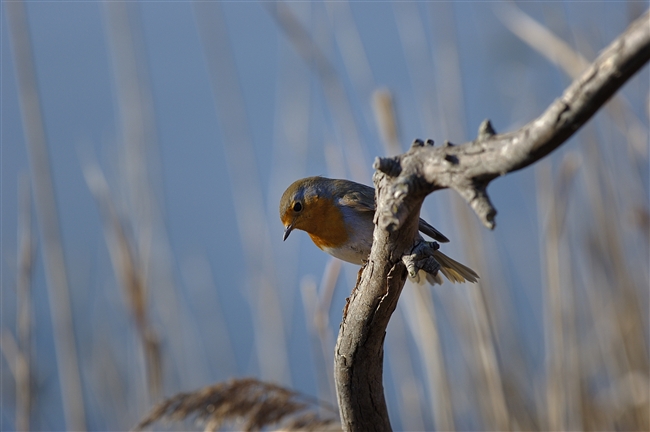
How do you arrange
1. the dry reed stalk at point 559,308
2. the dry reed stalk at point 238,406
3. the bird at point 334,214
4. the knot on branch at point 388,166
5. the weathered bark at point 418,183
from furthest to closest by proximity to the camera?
1. the dry reed stalk at point 559,308
2. the bird at point 334,214
3. the dry reed stalk at point 238,406
4. the knot on branch at point 388,166
5. the weathered bark at point 418,183

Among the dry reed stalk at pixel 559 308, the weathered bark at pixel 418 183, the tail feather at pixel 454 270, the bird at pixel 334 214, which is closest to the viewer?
the weathered bark at pixel 418 183

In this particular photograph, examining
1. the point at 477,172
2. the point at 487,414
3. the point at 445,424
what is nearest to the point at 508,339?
the point at 487,414

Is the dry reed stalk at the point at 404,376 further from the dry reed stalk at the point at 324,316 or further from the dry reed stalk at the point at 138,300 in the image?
the dry reed stalk at the point at 138,300

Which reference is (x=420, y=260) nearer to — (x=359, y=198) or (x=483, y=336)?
(x=359, y=198)

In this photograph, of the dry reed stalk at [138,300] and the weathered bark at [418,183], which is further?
the dry reed stalk at [138,300]

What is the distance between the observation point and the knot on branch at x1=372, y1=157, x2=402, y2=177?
0.69m

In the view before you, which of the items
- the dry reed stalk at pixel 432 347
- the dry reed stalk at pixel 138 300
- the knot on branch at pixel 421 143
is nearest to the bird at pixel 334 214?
the dry reed stalk at pixel 432 347

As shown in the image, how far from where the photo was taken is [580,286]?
2.84 metres

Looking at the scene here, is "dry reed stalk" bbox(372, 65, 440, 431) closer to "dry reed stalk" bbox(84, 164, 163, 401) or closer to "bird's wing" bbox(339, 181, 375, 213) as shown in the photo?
"bird's wing" bbox(339, 181, 375, 213)

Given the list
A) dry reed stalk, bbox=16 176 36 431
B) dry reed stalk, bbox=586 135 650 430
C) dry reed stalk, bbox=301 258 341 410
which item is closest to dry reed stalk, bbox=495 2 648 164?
dry reed stalk, bbox=586 135 650 430

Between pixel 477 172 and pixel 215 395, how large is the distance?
1004 millimetres

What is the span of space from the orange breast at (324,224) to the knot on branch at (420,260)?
3.22 ft

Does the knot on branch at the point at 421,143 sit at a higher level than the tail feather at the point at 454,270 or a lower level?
higher

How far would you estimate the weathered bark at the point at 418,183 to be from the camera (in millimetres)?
504
